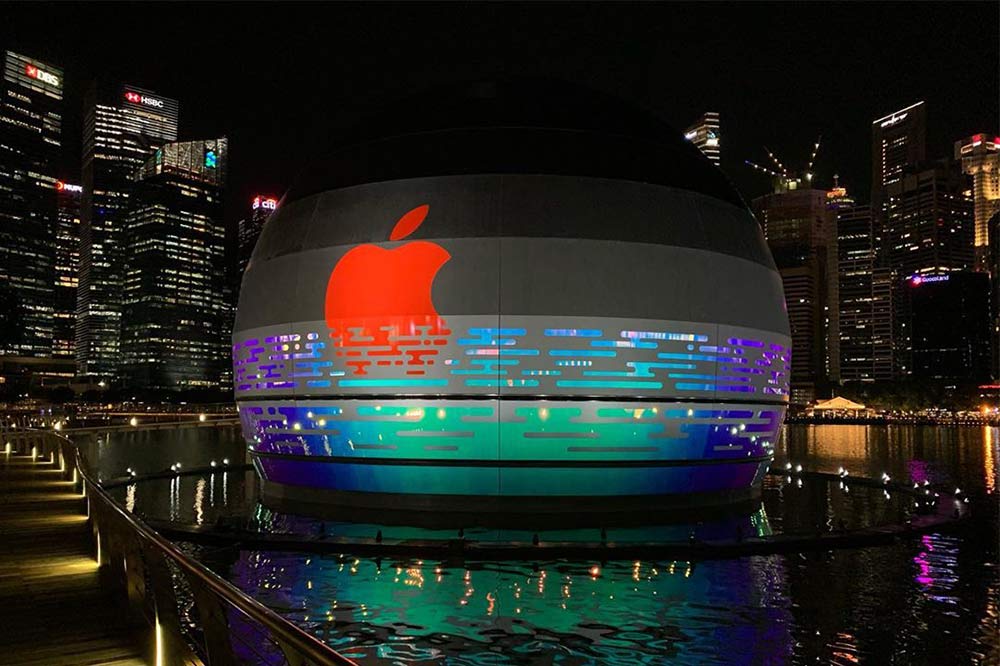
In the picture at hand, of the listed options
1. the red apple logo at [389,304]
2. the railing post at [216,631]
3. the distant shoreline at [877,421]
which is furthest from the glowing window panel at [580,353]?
the distant shoreline at [877,421]

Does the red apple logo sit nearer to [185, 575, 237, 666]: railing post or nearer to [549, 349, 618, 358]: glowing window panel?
[549, 349, 618, 358]: glowing window panel

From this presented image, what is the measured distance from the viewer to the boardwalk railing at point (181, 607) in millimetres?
5645

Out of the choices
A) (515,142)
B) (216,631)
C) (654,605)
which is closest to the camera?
(216,631)

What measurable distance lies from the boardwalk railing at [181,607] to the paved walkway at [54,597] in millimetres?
270

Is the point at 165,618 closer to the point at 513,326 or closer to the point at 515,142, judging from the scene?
the point at 513,326

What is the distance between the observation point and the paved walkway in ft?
30.5

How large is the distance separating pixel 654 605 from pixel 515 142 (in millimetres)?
15289

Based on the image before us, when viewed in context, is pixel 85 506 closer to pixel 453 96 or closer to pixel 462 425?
pixel 462 425

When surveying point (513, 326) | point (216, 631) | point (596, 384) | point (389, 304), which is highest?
point (389, 304)

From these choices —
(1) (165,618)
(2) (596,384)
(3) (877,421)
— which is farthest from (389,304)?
(3) (877,421)

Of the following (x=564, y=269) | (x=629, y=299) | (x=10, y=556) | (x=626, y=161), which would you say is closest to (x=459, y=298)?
(x=564, y=269)

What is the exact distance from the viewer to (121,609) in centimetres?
1111

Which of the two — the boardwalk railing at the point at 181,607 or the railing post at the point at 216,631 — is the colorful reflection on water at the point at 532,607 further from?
the railing post at the point at 216,631

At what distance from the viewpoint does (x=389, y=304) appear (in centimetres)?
2425
